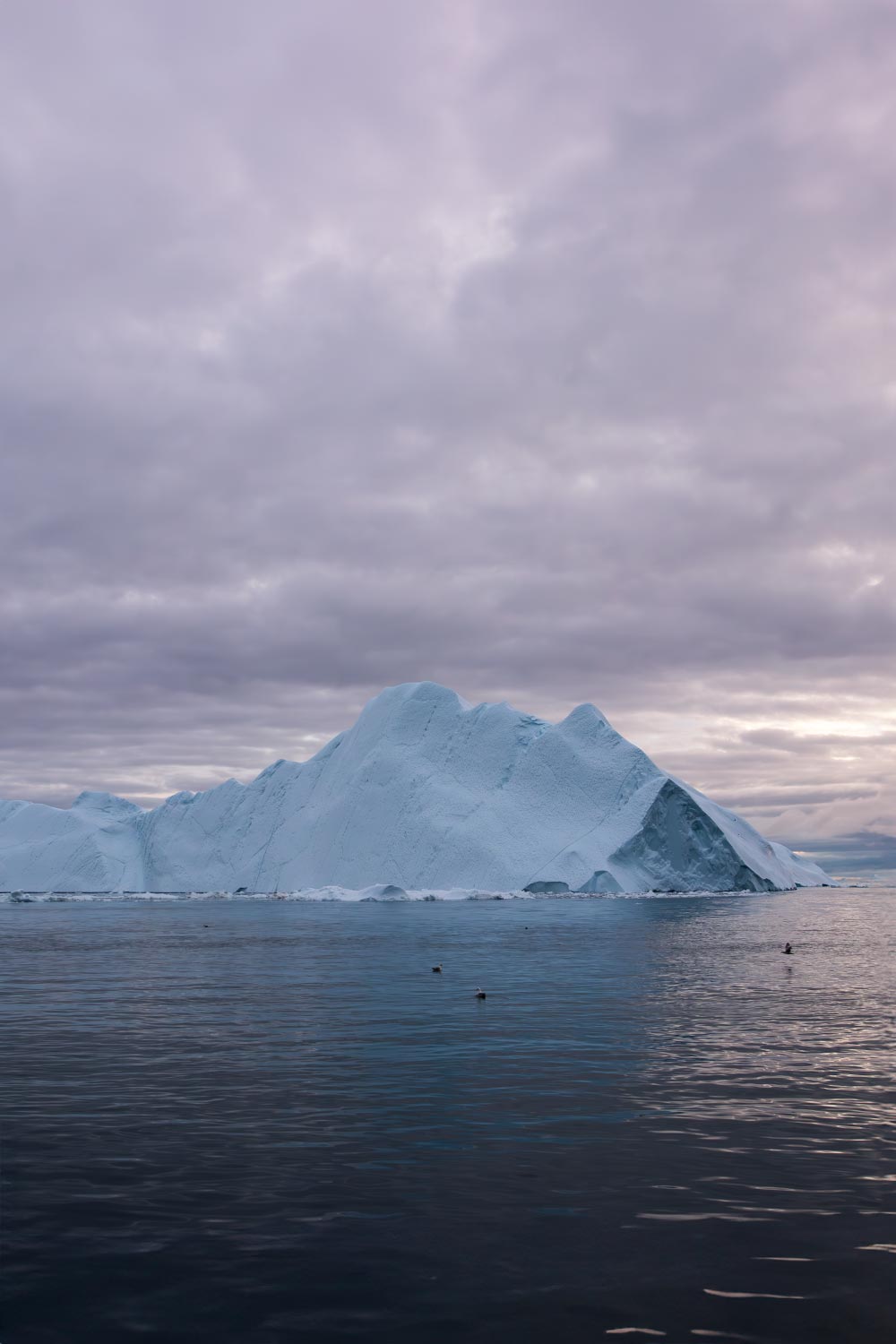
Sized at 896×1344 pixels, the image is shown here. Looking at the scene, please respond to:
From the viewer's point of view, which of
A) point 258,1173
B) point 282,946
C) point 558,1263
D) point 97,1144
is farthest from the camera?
point 282,946

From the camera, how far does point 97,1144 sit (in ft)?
38.2

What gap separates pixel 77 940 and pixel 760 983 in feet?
92.9

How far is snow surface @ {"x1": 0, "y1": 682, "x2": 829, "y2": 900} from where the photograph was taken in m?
83.8

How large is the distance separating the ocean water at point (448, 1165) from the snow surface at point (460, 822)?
58293 millimetres

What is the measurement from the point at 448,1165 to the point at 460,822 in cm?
7485

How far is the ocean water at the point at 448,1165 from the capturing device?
745cm

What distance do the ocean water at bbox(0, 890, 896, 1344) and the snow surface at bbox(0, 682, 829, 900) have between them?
191 ft

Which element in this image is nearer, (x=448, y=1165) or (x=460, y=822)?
(x=448, y=1165)

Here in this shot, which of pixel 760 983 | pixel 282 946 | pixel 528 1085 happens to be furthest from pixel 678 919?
pixel 528 1085

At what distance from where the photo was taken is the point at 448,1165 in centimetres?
1087

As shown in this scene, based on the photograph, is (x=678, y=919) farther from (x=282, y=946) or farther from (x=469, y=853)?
(x=469, y=853)

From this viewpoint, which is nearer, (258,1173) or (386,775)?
(258,1173)

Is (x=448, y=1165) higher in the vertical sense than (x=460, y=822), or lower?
lower

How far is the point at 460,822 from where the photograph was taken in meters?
85.4
